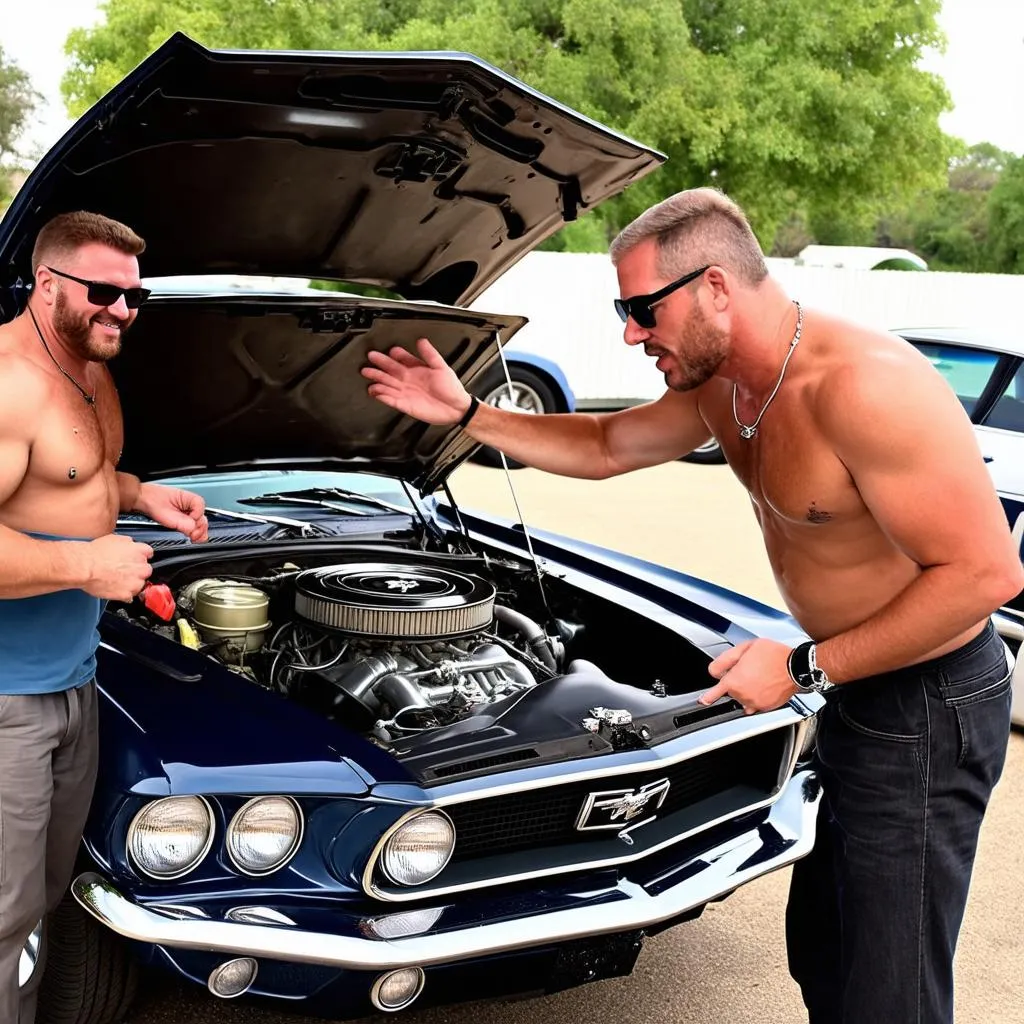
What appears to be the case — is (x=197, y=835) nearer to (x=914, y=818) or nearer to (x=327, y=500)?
(x=914, y=818)

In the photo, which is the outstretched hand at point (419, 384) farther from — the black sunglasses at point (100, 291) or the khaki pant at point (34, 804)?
the khaki pant at point (34, 804)

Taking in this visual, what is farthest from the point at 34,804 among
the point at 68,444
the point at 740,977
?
the point at 740,977

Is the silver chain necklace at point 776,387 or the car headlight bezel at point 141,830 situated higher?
the silver chain necklace at point 776,387

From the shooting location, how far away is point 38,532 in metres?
2.32

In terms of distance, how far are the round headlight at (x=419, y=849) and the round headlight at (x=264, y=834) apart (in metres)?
0.20

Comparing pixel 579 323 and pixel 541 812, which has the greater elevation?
pixel 541 812

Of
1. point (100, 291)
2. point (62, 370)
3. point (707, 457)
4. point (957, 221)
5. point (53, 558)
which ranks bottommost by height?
point (957, 221)

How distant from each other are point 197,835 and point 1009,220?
4682 centimetres

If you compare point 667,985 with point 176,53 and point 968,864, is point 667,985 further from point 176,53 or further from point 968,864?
point 176,53

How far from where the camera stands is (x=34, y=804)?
2.29 metres

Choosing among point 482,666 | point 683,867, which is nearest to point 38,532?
point 482,666

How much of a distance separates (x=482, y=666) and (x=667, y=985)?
1.04 meters

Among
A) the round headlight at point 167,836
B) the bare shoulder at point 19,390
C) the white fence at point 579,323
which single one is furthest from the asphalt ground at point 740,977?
the white fence at point 579,323

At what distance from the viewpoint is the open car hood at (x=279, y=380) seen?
327 cm
